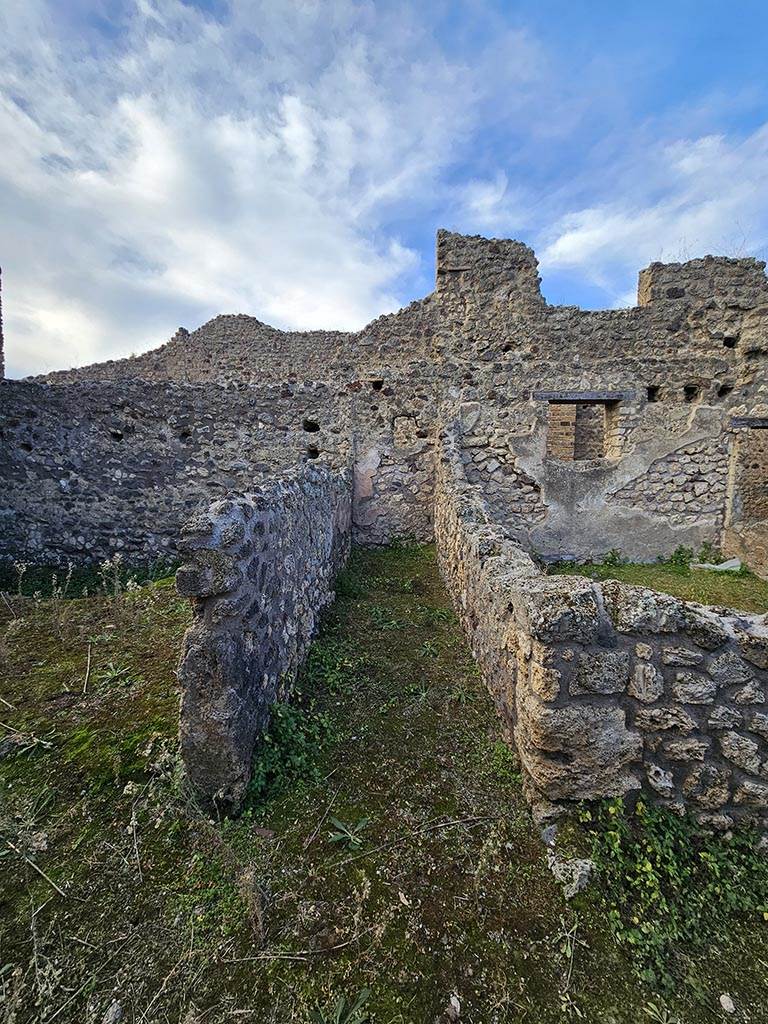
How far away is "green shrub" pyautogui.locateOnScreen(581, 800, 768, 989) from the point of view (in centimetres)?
191

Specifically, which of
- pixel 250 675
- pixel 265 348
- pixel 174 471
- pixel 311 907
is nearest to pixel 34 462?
pixel 174 471

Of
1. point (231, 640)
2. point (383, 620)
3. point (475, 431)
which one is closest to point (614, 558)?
point (475, 431)

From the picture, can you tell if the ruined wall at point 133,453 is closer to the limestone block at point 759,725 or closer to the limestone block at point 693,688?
the limestone block at point 693,688

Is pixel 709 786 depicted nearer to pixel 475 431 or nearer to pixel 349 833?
pixel 349 833

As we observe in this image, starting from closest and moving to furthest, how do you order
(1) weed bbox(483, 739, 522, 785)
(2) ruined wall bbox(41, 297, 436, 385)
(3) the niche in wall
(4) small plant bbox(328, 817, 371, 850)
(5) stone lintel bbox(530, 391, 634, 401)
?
(4) small plant bbox(328, 817, 371, 850), (1) weed bbox(483, 739, 522, 785), (5) stone lintel bbox(530, 391, 634, 401), (3) the niche in wall, (2) ruined wall bbox(41, 297, 436, 385)

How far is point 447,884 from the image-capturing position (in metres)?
2.13

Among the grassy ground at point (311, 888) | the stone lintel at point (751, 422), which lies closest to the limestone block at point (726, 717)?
the grassy ground at point (311, 888)

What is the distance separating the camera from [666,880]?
2150mm

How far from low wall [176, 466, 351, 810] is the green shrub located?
6.09 ft

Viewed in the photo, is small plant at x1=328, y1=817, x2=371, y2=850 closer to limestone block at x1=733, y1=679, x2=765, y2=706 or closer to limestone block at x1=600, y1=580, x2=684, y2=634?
limestone block at x1=600, y1=580, x2=684, y2=634

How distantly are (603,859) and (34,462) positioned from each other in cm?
924

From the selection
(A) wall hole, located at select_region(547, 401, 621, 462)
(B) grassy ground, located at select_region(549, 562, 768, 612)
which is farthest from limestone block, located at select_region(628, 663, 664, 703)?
(A) wall hole, located at select_region(547, 401, 621, 462)

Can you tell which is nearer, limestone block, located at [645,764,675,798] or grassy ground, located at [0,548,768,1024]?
grassy ground, located at [0,548,768,1024]

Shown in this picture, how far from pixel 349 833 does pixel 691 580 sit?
6.54 meters
